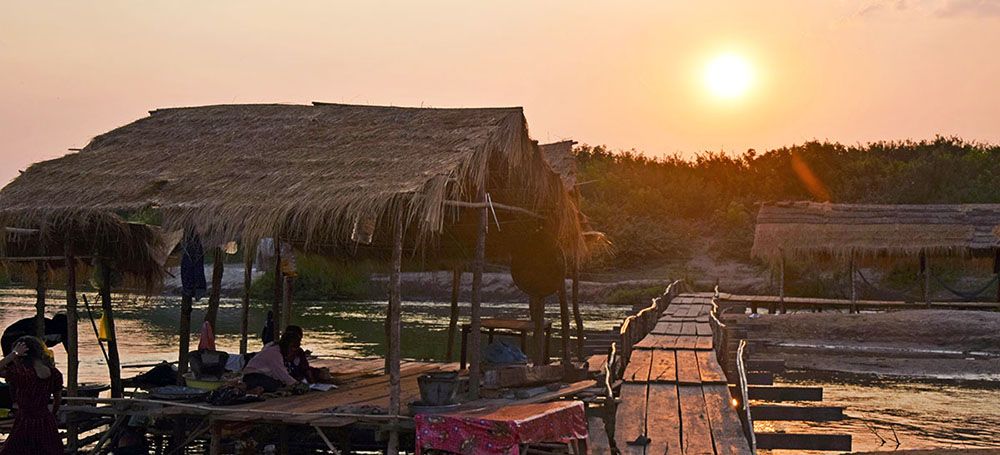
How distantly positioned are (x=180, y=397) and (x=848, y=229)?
2050 cm

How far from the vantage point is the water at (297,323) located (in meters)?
21.9

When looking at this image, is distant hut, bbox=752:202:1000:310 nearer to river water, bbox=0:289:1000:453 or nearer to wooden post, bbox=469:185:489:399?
river water, bbox=0:289:1000:453

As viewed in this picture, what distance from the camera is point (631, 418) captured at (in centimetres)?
1062

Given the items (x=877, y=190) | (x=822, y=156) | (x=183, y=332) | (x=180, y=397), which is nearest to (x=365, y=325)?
(x=183, y=332)

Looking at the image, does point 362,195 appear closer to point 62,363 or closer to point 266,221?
point 266,221

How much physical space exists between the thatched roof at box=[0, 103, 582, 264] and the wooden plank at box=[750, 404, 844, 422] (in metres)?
2.80

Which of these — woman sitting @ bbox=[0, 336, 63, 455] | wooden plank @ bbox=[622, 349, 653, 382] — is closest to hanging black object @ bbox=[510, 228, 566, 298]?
wooden plank @ bbox=[622, 349, 653, 382]

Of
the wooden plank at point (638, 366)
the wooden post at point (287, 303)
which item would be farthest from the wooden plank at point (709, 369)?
the wooden post at point (287, 303)

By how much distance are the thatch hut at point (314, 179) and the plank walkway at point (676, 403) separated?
5.11 feet

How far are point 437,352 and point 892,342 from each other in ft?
30.4

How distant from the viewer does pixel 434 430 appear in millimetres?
8641

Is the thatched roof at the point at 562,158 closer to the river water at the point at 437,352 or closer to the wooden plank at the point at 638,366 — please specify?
the wooden plank at the point at 638,366

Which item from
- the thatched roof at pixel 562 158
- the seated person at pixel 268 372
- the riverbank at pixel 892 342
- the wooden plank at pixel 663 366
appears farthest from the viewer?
the riverbank at pixel 892 342

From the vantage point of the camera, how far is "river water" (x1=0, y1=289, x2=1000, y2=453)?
14.7m
